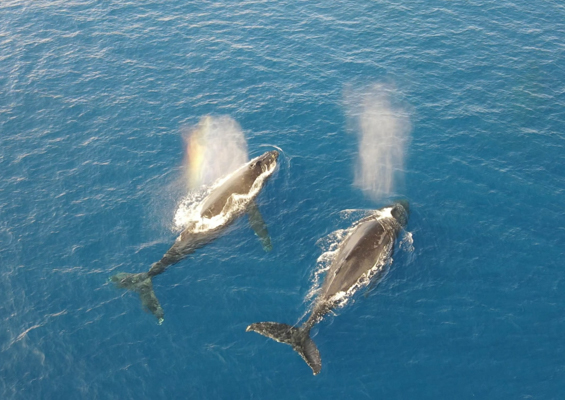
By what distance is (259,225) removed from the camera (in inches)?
2542

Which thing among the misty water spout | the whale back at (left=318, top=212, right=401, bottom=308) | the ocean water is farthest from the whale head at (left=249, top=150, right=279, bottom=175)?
the whale back at (left=318, top=212, right=401, bottom=308)

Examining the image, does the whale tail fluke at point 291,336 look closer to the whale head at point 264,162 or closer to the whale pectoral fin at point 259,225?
the whale pectoral fin at point 259,225

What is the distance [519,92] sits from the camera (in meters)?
83.6

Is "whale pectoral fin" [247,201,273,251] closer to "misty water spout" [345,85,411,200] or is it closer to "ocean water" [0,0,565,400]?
"ocean water" [0,0,565,400]

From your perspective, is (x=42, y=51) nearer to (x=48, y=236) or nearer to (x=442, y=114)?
(x=48, y=236)

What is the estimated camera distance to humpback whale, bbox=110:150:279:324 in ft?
193

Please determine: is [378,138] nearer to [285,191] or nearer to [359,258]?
[285,191]

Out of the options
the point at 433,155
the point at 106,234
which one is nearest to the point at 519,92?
the point at 433,155

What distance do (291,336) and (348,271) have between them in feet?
31.2

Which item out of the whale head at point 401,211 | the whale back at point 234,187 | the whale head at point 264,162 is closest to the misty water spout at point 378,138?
the whale head at point 401,211

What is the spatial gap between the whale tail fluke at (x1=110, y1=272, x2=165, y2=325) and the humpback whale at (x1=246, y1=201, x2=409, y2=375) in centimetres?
1110

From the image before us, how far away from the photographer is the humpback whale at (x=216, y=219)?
5881 cm

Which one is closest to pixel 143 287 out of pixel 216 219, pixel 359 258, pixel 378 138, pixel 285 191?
pixel 216 219

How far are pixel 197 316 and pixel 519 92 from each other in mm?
62505
